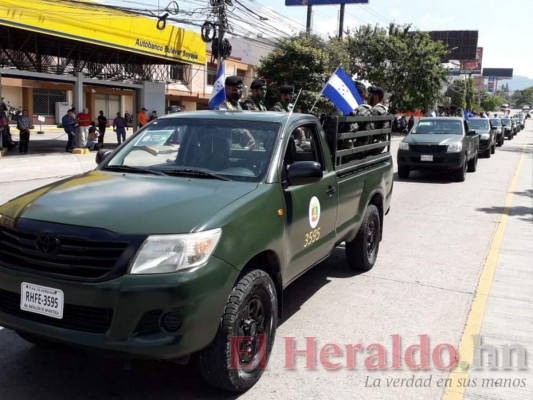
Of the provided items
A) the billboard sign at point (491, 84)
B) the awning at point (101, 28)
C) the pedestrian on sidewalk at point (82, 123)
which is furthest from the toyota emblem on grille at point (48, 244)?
the billboard sign at point (491, 84)

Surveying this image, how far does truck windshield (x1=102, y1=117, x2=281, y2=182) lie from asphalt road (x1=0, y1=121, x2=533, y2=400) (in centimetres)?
137

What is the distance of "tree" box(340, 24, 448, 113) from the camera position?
4050 centimetres

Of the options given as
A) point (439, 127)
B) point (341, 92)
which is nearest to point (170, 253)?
point (341, 92)

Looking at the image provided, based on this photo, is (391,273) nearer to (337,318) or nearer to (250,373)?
(337,318)

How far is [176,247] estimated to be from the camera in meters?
2.93

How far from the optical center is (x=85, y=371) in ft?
11.9

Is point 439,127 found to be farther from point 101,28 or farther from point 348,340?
point 348,340

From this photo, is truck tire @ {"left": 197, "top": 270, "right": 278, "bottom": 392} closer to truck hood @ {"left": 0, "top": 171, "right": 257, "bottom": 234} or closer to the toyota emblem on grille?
truck hood @ {"left": 0, "top": 171, "right": 257, "bottom": 234}

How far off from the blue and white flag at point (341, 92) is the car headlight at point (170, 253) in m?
3.44

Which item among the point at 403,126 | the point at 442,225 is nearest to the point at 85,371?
the point at 442,225

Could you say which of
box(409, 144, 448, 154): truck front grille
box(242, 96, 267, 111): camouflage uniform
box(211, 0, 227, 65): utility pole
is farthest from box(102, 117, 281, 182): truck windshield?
box(211, 0, 227, 65): utility pole

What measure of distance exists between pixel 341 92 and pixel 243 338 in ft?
11.5

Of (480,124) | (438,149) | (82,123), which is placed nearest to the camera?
(438,149)

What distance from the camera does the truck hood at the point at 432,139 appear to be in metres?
14.0
